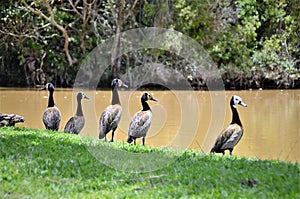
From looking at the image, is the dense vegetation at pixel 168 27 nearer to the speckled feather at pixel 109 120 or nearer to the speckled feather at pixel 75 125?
the speckled feather at pixel 75 125

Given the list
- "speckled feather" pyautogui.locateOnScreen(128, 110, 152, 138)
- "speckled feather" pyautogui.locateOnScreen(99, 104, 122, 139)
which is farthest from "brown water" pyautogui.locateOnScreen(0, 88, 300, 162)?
"speckled feather" pyautogui.locateOnScreen(99, 104, 122, 139)

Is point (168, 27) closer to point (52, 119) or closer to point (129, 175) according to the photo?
point (52, 119)

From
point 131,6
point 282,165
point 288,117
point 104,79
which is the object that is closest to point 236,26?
point 131,6

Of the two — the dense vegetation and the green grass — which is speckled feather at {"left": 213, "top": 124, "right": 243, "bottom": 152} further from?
the dense vegetation

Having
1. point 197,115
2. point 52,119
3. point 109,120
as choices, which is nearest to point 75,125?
point 52,119

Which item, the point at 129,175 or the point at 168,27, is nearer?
the point at 129,175

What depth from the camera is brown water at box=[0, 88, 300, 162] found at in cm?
1081

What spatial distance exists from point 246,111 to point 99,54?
849 centimetres

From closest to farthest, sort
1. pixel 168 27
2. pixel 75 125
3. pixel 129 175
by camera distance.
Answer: pixel 129 175 < pixel 75 125 < pixel 168 27

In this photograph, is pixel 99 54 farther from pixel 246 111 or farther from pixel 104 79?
pixel 246 111

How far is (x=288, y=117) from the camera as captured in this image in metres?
14.7

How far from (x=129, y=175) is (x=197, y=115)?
30.8 ft

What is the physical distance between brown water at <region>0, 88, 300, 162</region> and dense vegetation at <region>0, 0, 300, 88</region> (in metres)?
1.19

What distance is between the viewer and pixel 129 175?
590 cm
